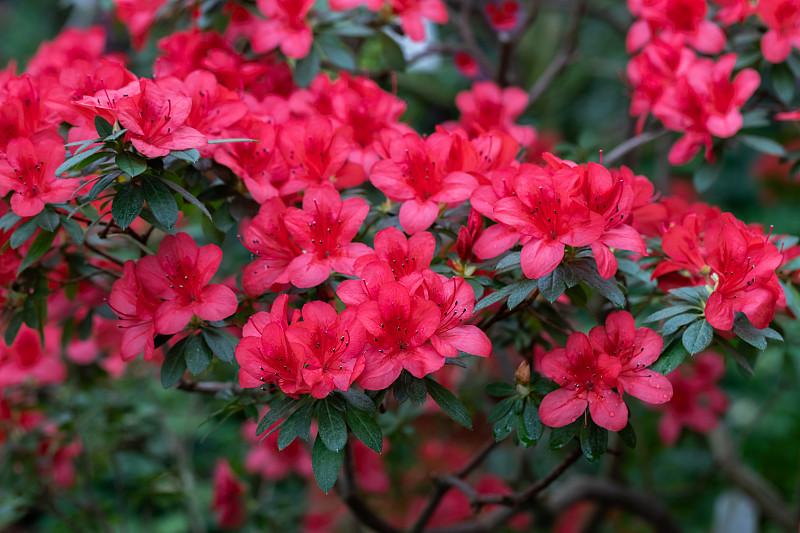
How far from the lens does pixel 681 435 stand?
6.63 ft

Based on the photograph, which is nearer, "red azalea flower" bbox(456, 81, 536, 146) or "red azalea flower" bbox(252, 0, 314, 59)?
"red azalea flower" bbox(252, 0, 314, 59)

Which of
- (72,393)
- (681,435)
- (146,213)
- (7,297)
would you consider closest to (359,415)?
(146,213)

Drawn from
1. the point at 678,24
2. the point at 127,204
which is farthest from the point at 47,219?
the point at 678,24

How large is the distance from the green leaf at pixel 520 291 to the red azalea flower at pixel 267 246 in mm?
313

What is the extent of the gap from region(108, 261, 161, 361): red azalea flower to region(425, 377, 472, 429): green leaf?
0.39 meters

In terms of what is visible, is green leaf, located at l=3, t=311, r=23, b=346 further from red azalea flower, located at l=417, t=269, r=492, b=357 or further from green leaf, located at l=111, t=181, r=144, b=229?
red azalea flower, located at l=417, t=269, r=492, b=357

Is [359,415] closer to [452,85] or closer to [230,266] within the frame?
[230,266]

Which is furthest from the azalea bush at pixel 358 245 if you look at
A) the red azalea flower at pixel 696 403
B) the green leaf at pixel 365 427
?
the red azalea flower at pixel 696 403

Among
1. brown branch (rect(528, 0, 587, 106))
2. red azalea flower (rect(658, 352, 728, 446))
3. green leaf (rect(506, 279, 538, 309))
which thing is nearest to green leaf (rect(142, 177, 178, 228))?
green leaf (rect(506, 279, 538, 309))

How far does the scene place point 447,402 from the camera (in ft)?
2.95

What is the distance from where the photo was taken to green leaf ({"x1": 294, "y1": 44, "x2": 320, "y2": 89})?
136 centimetres

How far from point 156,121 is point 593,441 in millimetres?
716

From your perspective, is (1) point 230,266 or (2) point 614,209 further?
(1) point 230,266

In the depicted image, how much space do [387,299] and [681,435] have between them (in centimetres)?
151
